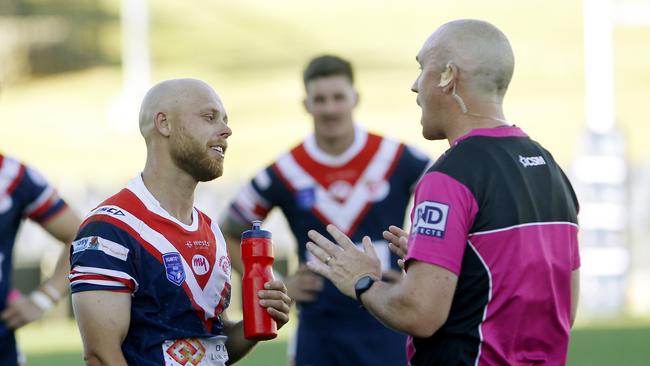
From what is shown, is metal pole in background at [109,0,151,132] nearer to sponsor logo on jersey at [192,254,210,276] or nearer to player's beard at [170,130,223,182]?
player's beard at [170,130,223,182]

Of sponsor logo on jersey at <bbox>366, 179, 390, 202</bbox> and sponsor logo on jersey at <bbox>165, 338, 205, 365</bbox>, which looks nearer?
sponsor logo on jersey at <bbox>165, 338, 205, 365</bbox>

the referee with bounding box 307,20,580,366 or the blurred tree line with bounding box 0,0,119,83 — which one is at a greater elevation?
the blurred tree line with bounding box 0,0,119,83

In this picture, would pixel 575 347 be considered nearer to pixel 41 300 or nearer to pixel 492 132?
pixel 41 300

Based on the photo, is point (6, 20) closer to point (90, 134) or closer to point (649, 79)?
point (90, 134)

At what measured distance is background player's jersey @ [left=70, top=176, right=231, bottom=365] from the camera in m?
5.04

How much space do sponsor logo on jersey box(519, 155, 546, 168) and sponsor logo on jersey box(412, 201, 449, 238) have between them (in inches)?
18.0

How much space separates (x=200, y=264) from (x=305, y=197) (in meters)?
2.92

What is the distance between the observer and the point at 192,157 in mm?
5398

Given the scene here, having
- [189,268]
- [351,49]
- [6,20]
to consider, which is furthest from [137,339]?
[6,20]

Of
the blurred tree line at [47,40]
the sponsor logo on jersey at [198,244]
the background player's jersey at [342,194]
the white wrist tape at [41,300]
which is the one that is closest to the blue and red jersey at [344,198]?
the background player's jersey at [342,194]

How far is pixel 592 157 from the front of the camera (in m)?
21.7

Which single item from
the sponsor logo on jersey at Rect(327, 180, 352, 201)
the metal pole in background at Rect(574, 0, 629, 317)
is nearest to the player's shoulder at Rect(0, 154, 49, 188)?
the sponsor logo on jersey at Rect(327, 180, 352, 201)

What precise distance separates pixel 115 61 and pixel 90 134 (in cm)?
528

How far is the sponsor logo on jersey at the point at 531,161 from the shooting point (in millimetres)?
5123
